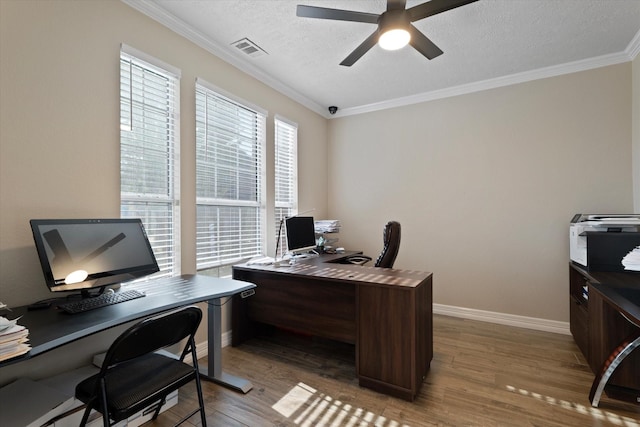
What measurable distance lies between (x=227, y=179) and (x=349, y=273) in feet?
5.17

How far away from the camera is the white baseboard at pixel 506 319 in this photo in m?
3.24

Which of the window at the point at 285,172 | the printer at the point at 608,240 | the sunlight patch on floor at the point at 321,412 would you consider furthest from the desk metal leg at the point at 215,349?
the printer at the point at 608,240

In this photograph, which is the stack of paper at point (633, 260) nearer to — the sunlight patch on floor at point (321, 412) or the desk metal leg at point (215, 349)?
the sunlight patch on floor at point (321, 412)

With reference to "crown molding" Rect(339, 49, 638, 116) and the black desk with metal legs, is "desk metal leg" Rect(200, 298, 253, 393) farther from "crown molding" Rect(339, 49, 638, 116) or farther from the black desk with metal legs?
"crown molding" Rect(339, 49, 638, 116)

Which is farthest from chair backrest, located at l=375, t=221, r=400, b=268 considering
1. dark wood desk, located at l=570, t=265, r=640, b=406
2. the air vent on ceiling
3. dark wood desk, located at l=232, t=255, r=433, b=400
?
the air vent on ceiling

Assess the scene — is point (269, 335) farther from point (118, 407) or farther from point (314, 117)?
point (314, 117)

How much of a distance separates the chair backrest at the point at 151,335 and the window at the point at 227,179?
4.24ft

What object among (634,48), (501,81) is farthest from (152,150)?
(634,48)

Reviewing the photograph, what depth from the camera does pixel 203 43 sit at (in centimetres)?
271

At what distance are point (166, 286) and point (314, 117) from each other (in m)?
3.20

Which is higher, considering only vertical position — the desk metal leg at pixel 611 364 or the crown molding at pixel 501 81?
the crown molding at pixel 501 81

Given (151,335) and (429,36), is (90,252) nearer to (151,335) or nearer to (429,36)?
(151,335)

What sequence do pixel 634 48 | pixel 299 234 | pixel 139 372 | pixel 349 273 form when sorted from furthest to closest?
pixel 299 234 < pixel 634 48 < pixel 349 273 < pixel 139 372

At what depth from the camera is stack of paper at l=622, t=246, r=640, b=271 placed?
217 centimetres
